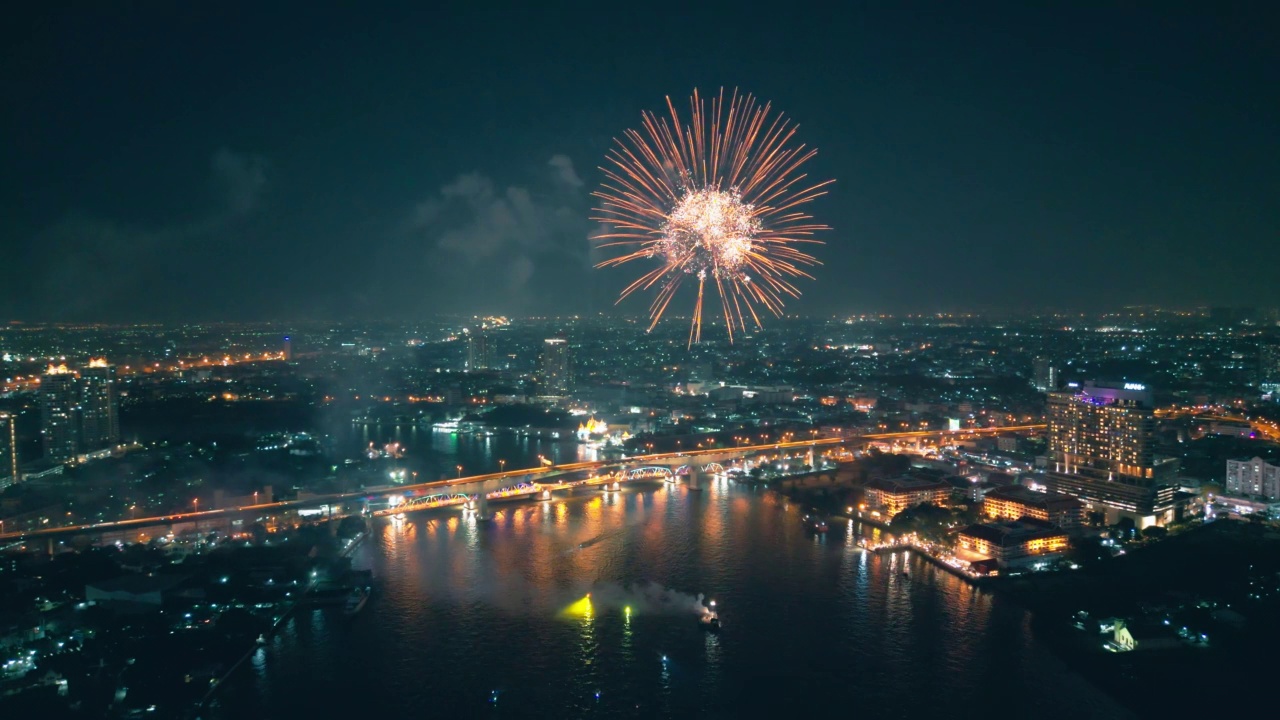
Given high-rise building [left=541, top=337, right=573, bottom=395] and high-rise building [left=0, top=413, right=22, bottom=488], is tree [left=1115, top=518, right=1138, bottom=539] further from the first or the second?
high-rise building [left=541, top=337, right=573, bottom=395]

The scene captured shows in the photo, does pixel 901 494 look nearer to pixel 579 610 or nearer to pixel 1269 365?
pixel 579 610

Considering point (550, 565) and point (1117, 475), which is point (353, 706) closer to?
point (550, 565)

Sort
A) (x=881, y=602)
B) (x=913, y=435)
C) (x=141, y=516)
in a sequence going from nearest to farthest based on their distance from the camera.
→ 1. (x=881, y=602)
2. (x=141, y=516)
3. (x=913, y=435)

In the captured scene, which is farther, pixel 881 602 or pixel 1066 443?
pixel 1066 443

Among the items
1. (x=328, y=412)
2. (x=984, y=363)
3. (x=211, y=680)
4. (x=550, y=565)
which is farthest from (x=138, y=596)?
(x=984, y=363)

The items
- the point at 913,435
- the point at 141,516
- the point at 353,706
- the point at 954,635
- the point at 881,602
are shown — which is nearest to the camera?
the point at 353,706

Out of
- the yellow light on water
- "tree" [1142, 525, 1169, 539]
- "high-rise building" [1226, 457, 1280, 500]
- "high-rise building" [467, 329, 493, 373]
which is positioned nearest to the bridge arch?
the yellow light on water
